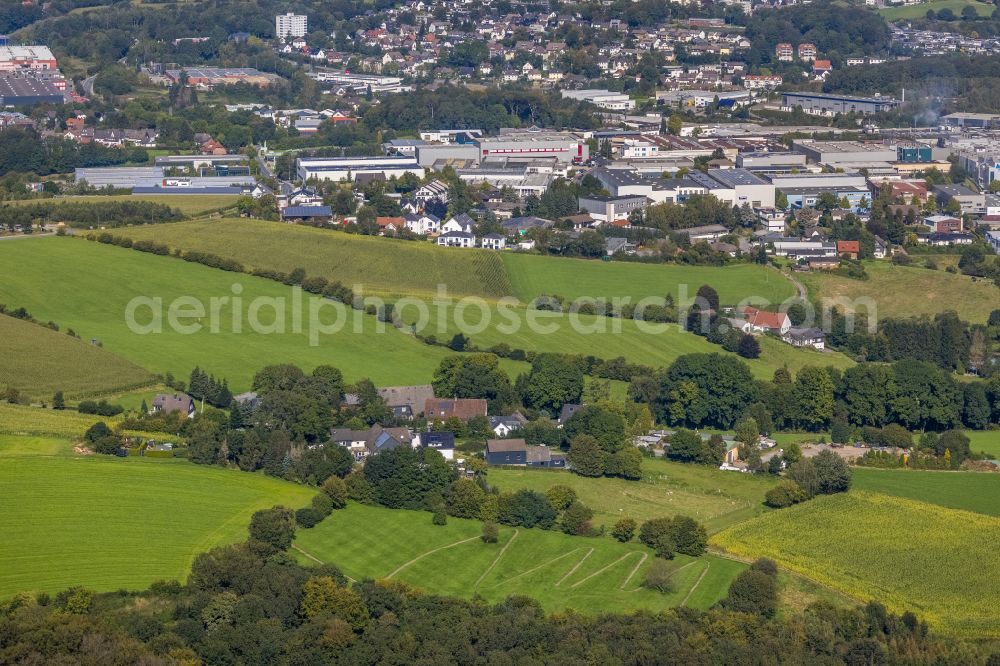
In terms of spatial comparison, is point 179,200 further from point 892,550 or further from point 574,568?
point 892,550

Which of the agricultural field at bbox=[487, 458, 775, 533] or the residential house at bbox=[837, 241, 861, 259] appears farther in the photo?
the residential house at bbox=[837, 241, 861, 259]

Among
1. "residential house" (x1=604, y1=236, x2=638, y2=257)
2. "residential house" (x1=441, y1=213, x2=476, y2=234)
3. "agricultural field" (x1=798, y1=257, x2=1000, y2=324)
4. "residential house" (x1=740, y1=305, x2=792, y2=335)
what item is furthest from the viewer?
"residential house" (x1=441, y1=213, x2=476, y2=234)

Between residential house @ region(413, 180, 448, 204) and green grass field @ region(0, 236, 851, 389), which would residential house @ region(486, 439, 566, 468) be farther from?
residential house @ region(413, 180, 448, 204)

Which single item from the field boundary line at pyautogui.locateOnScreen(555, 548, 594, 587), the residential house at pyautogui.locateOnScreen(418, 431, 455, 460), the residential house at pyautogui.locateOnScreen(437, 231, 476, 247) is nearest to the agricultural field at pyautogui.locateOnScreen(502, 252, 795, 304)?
the residential house at pyautogui.locateOnScreen(437, 231, 476, 247)

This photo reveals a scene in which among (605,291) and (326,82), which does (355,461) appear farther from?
(326,82)

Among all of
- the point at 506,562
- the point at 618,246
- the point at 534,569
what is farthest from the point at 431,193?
the point at 534,569

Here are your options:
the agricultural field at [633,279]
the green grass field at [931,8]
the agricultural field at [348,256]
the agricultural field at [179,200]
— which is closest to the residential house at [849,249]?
the agricultural field at [633,279]

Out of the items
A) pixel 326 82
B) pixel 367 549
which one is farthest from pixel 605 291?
pixel 326 82
